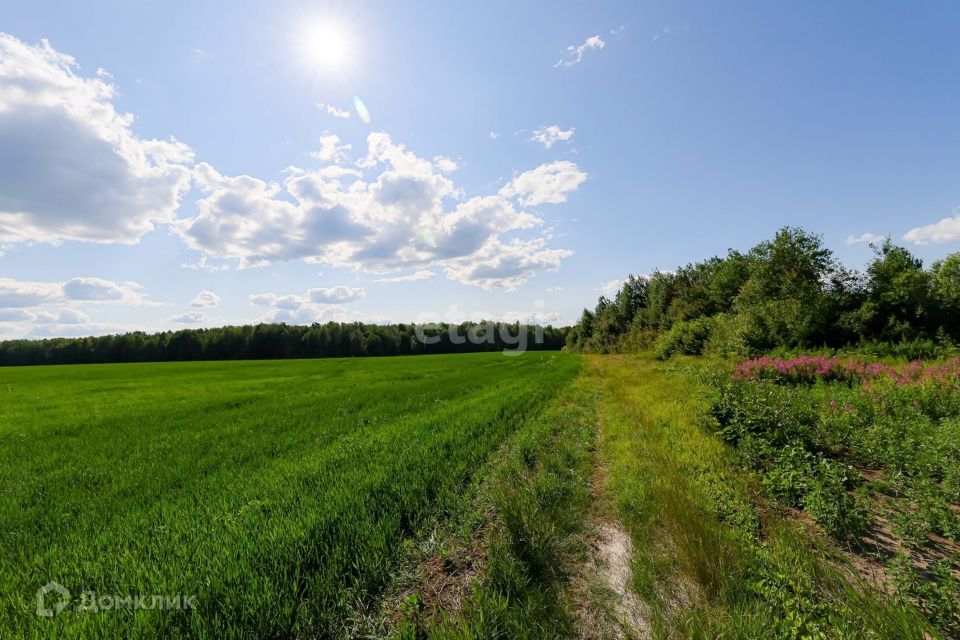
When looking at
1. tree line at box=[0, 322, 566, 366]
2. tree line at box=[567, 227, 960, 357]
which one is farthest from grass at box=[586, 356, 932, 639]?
tree line at box=[0, 322, 566, 366]

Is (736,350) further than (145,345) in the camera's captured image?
No

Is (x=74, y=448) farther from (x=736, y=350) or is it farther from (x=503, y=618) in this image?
(x=736, y=350)

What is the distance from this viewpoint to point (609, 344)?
65.7 meters

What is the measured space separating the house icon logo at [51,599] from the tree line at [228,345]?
9517cm

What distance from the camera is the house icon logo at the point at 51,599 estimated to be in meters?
3.13

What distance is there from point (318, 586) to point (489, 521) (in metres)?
2.19

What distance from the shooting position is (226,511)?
4.99m

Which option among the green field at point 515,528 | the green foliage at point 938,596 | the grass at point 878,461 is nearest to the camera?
the green foliage at point 938,596

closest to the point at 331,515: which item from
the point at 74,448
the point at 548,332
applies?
the point at 74,448

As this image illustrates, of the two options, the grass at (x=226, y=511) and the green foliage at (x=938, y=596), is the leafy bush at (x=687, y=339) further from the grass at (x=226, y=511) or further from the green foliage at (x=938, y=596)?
the green foliage at (x=938, y=596)

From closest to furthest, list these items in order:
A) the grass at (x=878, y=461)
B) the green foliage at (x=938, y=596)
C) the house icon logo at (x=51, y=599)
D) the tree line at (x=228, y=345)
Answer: the green foliage at (x=938, y=596)
the house icon logo at (x=51, y=599)
the grass at (x=878, y=461)
the tree line at (x=228, y=345)

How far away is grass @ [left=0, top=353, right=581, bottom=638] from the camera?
3.13m

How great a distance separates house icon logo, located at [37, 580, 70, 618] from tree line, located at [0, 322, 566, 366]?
312 ft

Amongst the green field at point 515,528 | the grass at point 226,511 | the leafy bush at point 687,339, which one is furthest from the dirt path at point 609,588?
the leafy bush at point 687,339
